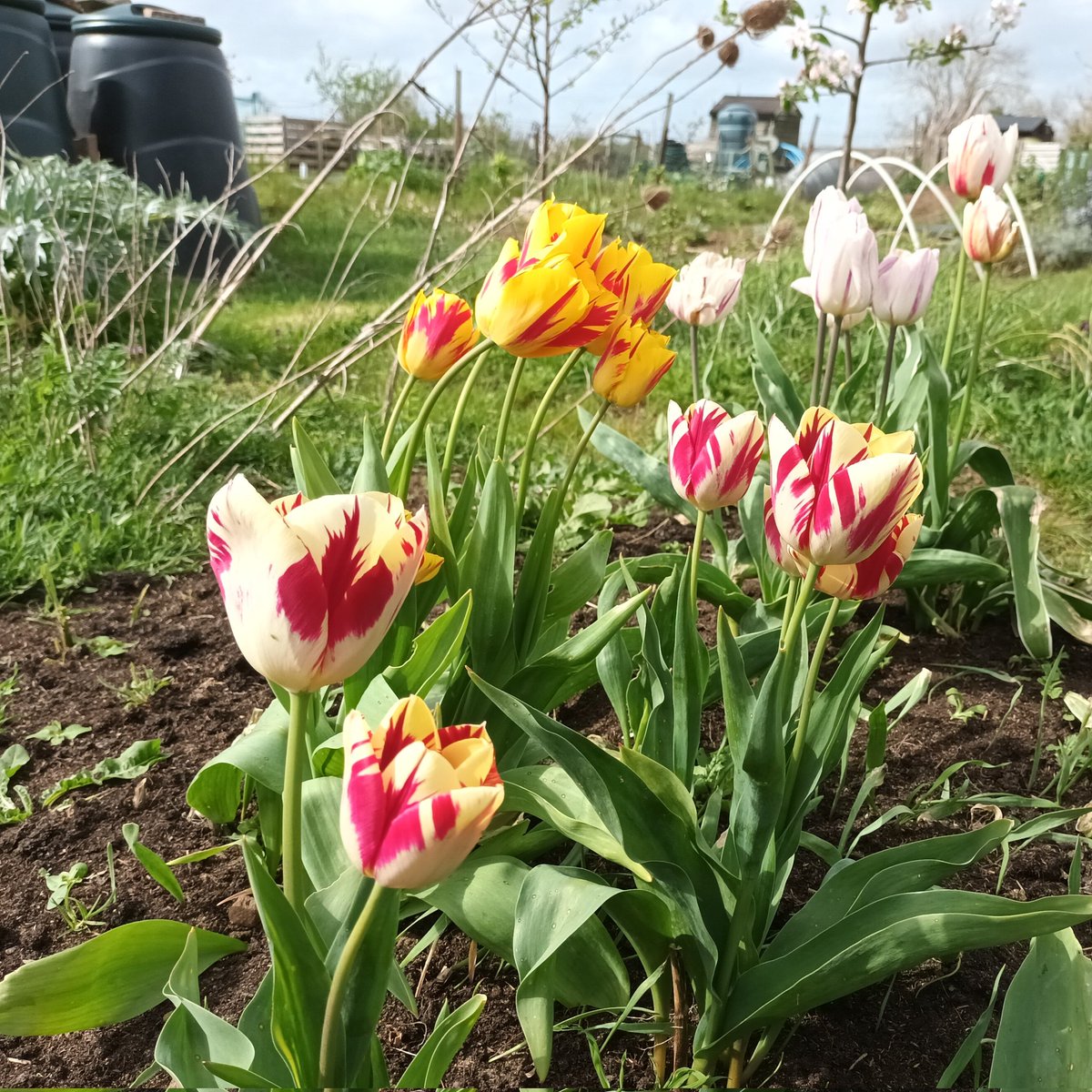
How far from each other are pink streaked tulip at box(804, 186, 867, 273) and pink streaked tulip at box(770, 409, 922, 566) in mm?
803

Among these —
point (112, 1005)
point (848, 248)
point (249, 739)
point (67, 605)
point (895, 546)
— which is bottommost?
point (67, 605)

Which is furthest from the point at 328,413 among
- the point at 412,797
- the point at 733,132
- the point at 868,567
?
the point at 733,132

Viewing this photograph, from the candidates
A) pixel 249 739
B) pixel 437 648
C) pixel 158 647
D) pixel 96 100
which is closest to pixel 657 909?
pixel 437 648

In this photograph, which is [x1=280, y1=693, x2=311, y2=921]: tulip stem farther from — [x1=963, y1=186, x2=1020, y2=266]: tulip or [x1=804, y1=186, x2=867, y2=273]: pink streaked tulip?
[x1=963, y1=186, x2=1020, y2=266]: tulip

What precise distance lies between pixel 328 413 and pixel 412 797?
9.97 feet

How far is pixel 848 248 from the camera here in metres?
1.48

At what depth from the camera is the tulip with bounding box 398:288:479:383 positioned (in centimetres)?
118

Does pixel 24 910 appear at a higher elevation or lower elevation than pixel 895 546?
lower

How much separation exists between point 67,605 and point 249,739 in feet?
4.01

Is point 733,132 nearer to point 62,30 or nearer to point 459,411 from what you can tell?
point 62,30

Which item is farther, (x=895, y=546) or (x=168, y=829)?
(x=168, y=829)

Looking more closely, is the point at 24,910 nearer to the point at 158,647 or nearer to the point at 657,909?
the point at 158,647

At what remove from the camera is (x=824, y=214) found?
1.52 metres

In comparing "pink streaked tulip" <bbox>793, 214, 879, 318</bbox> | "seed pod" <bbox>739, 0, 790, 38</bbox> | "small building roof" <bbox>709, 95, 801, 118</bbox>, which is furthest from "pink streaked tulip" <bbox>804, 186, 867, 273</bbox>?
"small building roof" <bbox>709, 95, 801, 118</bbox>
